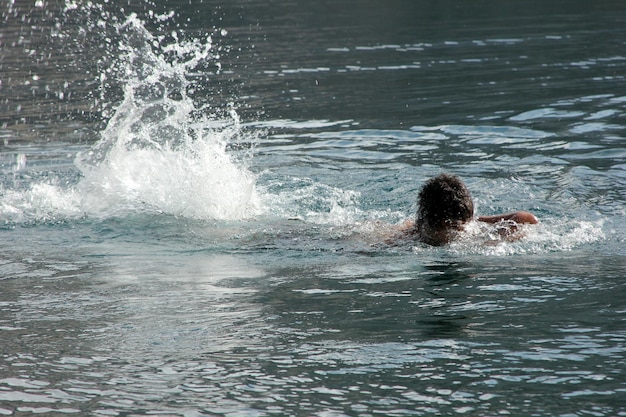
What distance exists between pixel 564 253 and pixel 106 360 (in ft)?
14.6

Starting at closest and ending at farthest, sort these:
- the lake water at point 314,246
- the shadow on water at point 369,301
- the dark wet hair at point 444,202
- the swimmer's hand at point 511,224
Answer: the lake water at point 314,246 < the shadow on water at point 369,301 < the dark wet hair at point 444,202 < the swimmer's hand at point 511,224

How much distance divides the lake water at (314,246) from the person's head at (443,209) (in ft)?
0.54

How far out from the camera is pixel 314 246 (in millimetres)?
8953

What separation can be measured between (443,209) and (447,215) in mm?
74

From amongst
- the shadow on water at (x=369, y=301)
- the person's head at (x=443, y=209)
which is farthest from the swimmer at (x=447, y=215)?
the shadow on water at (x=369, y=301)

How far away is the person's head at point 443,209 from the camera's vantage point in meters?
8.47


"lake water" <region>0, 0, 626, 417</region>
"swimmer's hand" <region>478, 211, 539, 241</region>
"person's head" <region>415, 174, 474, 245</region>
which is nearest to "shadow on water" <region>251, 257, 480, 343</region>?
"lake water" <region>0, 0, 626, 417</region>

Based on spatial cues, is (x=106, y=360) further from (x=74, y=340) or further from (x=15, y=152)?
(x=15, y=152)

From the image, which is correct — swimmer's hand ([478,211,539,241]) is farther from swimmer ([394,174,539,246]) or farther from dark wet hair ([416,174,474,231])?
dark wet hair ([416,174,474,231])

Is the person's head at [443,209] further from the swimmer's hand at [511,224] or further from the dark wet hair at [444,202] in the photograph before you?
the swimmer's hand at [511,224]

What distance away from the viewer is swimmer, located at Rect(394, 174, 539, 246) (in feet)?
27.8

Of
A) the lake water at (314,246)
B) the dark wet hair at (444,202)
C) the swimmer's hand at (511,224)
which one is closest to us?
the lake water at (314,246)

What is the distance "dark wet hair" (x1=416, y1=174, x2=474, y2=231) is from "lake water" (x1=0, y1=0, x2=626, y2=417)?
0.27m

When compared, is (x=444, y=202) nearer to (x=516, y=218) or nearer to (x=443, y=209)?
(x=443, y=209)
